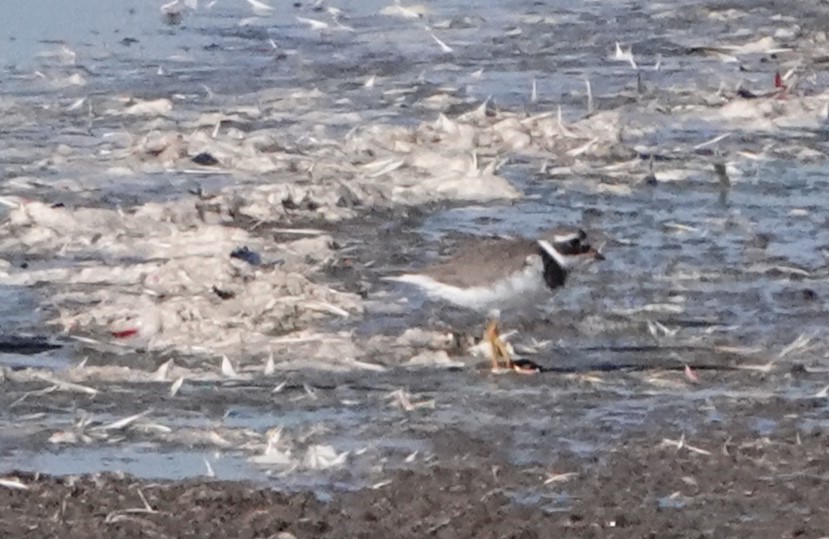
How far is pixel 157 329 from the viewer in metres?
8.74

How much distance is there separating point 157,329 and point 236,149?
301cm

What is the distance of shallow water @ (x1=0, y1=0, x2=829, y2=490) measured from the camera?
779 centimetres

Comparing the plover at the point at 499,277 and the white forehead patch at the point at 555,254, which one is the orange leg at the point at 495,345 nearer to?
the plover at the point at 499,277

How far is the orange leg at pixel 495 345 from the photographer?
8477 mm

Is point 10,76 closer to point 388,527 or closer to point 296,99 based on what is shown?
point 296,99

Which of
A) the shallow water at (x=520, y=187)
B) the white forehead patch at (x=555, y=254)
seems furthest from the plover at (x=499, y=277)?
the shallow water at (x=520, y=187)

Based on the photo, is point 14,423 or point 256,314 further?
point 256,314

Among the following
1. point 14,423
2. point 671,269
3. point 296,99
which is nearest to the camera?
point 14,423

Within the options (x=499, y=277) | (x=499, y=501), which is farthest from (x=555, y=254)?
(x=499, y=501)

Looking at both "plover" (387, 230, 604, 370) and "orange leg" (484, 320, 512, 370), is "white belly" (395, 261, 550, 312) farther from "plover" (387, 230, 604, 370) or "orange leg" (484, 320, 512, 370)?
"orange leg" (484, 320, 512, 370)

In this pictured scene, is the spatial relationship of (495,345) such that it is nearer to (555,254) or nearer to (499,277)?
(499,277)

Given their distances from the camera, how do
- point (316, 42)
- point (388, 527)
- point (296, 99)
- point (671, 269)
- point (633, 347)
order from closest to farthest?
point (388, 527) → point (633, 347) → point (671, 269) → point (296, 99) → point (316, 42)

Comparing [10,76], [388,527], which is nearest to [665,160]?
[10,76]

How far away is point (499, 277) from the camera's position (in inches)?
354
